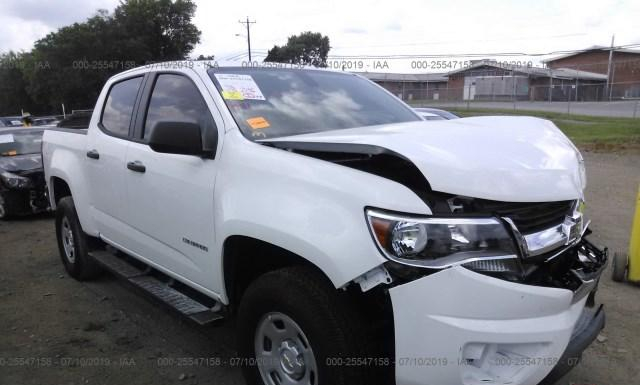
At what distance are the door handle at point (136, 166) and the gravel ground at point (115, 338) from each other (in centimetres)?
98

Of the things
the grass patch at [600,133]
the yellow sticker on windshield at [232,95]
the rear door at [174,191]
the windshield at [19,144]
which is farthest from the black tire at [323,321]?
the grass patch at [600,133]

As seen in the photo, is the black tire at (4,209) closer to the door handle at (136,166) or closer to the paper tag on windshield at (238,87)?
the door handle at (136,166)

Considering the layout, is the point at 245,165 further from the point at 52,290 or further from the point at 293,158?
the point at 52,290

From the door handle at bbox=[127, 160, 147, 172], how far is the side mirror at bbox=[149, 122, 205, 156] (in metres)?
0.67

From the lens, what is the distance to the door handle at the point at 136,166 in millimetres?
3362

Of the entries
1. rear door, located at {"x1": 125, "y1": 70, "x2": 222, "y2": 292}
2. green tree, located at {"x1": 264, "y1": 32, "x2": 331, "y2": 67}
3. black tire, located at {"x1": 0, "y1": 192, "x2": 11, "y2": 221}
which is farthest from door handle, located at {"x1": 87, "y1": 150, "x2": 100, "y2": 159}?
green tree, located at {"x1": 264, "y1": 32, "x2": 331, "y2": 67}

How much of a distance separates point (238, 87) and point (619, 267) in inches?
146

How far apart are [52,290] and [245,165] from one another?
333 centimetres

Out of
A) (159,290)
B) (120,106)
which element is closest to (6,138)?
(120,106)

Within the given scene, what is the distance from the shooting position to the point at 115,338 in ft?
12.5

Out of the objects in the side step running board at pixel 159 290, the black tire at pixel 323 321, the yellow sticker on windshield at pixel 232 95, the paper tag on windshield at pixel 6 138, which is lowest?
the side step running board at pixel 159 290

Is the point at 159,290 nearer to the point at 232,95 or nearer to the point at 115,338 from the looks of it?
the point at 115,338

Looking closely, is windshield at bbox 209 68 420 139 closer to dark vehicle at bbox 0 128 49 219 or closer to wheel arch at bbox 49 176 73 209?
wheel arch at bbox 49 176 73 209

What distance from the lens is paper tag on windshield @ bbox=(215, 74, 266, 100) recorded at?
3.00 meters
